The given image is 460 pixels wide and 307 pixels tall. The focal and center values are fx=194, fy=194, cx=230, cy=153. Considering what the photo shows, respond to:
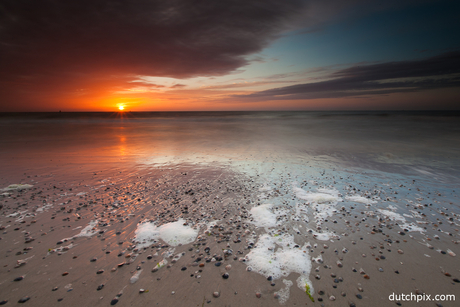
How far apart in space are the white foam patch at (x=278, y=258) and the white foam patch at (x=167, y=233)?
1681 mm

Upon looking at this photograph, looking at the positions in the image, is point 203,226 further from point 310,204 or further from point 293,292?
point 310,204

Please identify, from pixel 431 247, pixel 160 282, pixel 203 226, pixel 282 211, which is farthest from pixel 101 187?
pixel 431 247

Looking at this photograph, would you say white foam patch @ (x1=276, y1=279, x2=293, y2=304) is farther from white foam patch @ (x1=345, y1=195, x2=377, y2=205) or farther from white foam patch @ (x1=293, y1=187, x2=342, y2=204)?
white foam patch @ (x1=345, y1=195, x2=377, y2=205)

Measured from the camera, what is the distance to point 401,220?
5.70 meters

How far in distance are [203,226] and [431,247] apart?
18.4 ft

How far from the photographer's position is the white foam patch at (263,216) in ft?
18.4

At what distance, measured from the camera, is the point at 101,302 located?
3.42 meters

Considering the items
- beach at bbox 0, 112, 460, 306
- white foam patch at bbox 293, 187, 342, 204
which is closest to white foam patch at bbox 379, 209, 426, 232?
beach at bbox 0, 112, 460, 306

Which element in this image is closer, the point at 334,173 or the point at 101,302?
the point at 101,302

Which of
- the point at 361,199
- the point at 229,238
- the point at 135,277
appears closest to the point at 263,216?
the point at 229,238

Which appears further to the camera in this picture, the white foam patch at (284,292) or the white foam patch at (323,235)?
the white foam patch at (323,235)

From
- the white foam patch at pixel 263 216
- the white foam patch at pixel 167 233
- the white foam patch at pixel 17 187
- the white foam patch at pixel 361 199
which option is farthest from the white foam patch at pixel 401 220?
the white foam patch at pixel 17 187

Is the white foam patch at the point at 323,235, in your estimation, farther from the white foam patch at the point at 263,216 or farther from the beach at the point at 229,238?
the white foam patch at the point at 263,216

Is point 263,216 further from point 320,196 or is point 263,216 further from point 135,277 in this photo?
point 135,277
